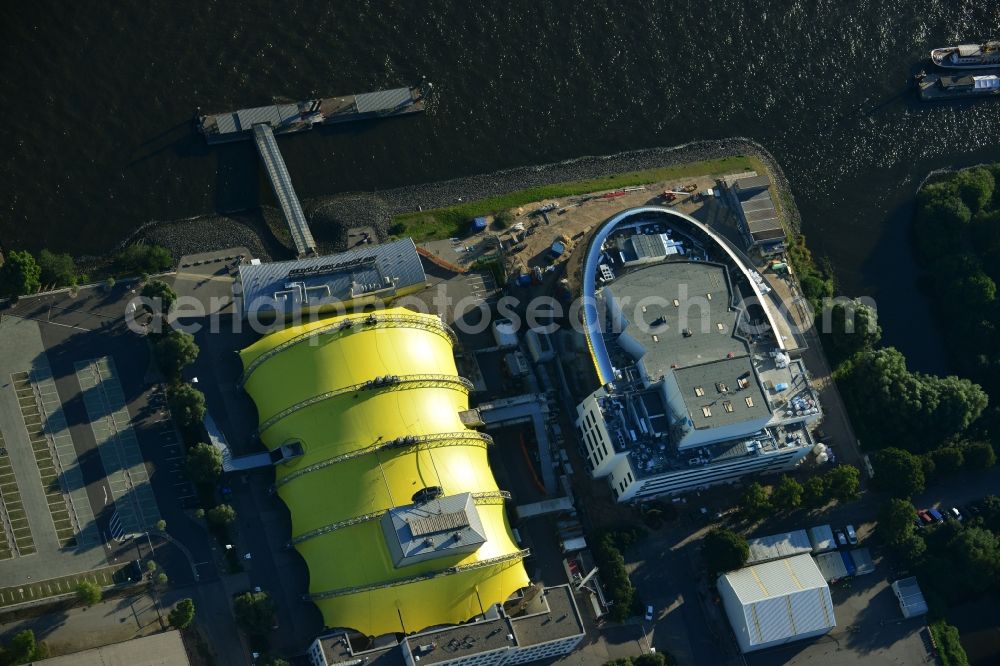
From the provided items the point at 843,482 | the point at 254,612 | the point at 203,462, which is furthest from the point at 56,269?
the point at 843,482

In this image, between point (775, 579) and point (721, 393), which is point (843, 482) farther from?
point (721, 393)

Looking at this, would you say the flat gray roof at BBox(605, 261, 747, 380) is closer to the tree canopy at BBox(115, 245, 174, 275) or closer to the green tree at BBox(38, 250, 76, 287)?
the tree canopy at BBox(115, 245, 174, 275)

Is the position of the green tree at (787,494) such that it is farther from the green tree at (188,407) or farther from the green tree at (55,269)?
the green tree at (55,269)

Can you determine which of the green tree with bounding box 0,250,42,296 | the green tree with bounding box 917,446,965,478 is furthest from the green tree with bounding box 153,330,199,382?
the green tree with bounding box 917,446,965,478

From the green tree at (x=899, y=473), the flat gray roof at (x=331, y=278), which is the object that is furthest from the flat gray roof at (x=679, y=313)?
the flat gray roof at (x=331, y=278)

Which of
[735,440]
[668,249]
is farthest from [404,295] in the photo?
[735,440]

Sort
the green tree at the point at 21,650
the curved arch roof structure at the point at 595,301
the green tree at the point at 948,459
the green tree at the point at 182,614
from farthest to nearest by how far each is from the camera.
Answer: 1. the green tree at the point at 948,459
2. the curved arch roof structure at the point at 595,301
3. the green tree at the point at 182,614
4. the green tree at the point at 21,650

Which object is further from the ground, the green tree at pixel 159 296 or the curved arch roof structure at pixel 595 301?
the green tree at pixel 159 296
